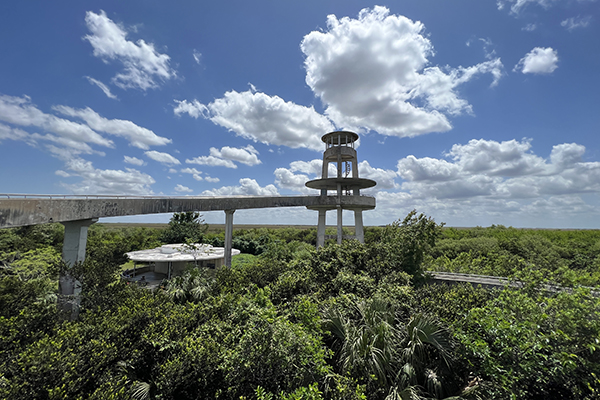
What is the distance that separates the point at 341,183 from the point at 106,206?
61.2ft

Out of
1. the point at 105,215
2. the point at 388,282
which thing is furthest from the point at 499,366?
the point at 105,215

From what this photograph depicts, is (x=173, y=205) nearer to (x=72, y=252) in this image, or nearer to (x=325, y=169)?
(x=72, y=252)

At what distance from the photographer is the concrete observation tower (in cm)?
2545

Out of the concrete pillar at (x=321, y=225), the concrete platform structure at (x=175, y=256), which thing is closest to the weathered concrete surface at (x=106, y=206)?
the concrete pillar at (x=321, y=225)

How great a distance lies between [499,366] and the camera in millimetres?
7559

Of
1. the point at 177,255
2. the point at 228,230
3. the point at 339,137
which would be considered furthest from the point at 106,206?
the point at 339,137

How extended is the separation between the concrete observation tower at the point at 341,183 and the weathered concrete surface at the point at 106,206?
3.73 metres

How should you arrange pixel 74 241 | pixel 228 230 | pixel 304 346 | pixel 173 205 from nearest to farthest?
pixel 304 346 → pixel 74 241 → pixel 173 205 → pixel 228 230

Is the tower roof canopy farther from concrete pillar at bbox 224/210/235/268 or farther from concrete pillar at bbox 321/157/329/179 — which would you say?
concrete pillar at bbox 224/210/235/268

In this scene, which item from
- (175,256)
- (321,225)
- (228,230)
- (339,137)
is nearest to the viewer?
(228,230)

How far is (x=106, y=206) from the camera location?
43.4ft

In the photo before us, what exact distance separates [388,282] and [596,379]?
726 cm

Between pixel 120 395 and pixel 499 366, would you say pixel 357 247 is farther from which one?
pixel 120 395

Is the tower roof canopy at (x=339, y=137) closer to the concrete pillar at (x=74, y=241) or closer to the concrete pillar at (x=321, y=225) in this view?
the concrete pillar at (x=321, y=225)
